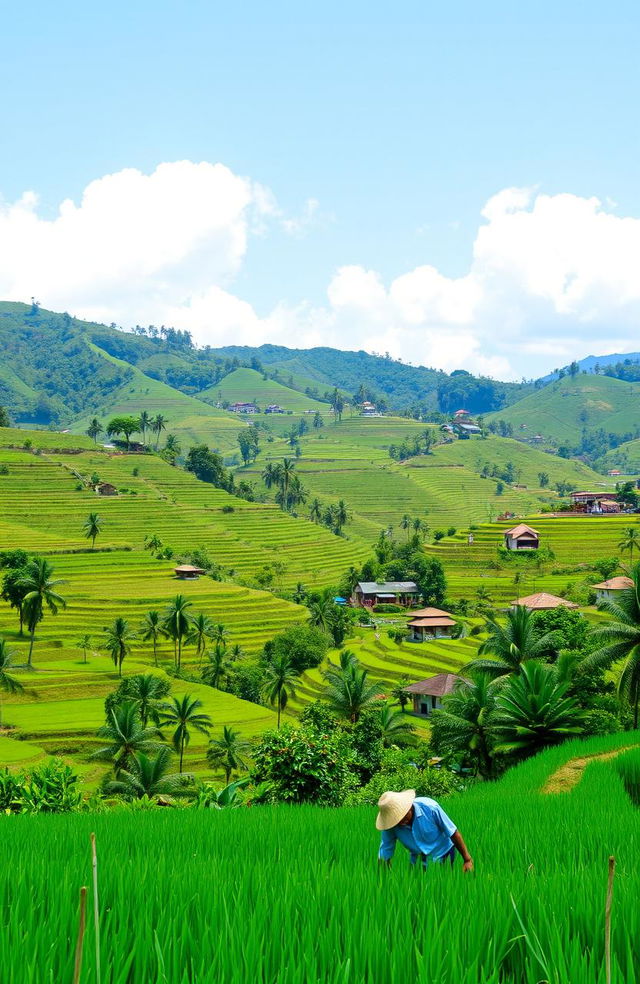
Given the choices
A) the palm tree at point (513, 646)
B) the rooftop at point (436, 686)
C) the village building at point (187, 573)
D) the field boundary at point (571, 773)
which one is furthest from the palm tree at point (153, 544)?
the field boundary at point (571, 773)

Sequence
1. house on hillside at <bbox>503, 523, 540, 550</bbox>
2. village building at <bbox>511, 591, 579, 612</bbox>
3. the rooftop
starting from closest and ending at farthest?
1. the rooftop
2. village building at <bbox>511, 591, 579, 612</bbox>
3. house on hillside at <bbox>503, 523, 540, 550</bbox>

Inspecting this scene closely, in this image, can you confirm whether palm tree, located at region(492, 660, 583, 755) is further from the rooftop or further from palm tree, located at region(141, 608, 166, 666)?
palm tree, located at region(141, 608, 166, 666)

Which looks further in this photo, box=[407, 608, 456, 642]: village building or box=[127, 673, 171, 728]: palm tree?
box=[407, 608, 456, 642]: village building

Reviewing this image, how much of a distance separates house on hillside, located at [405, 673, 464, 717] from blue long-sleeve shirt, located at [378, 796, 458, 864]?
36.3 m

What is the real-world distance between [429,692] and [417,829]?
37130mm

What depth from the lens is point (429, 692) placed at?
41.3 metres

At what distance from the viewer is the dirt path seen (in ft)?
50.8

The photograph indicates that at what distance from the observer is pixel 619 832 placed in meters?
7.54

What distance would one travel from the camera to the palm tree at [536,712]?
21.1m

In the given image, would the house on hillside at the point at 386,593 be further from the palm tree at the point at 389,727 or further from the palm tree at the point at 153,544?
the palm tree at the point at 389,727

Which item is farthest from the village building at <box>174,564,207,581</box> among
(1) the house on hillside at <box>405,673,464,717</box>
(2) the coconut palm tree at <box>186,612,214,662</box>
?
(1) the house on hillside at <box>405,673,464,717</box>

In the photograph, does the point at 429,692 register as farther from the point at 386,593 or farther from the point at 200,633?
the point at 386,593

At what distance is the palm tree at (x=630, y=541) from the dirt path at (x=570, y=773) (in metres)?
50.5

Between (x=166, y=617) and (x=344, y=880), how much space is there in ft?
145
